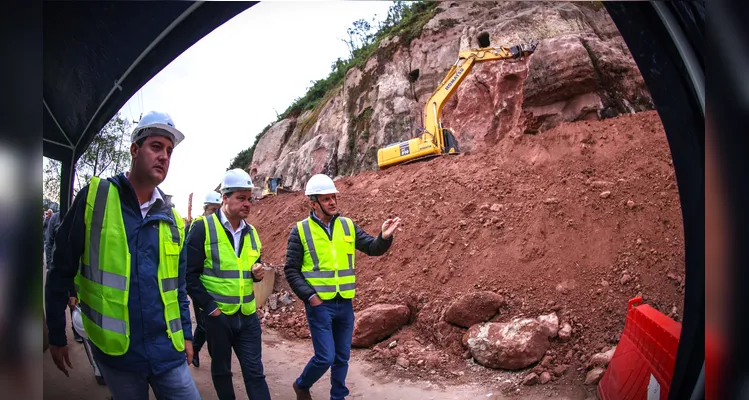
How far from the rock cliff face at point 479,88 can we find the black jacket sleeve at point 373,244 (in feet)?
25.5

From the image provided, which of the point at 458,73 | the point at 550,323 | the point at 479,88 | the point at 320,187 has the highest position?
the point at 479,88

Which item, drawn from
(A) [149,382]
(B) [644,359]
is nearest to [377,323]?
(B) [644,359]

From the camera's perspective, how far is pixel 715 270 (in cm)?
169

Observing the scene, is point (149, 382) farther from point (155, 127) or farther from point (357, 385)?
point (357, 385)

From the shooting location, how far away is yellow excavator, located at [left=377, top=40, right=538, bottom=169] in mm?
12195

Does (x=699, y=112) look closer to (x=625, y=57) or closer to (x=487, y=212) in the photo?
(x=487, y=212)

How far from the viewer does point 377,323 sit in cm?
676

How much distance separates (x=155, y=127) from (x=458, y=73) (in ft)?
35.3

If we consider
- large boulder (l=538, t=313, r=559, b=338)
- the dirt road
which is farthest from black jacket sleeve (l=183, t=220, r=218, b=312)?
large boulder (l=538, t=313, r=559, b=338)

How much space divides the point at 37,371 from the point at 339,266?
2.64 metres

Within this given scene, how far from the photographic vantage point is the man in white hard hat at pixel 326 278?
12.9 feet

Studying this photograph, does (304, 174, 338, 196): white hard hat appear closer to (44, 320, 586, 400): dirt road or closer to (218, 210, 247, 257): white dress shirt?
(218, 210, 247, 257): white dress shirt

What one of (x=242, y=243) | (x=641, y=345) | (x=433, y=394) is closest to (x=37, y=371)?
(x=242, y=243)

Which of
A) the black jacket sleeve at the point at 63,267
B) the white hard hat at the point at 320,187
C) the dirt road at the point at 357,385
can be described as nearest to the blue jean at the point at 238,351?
the dirt road at the point at 357,385
